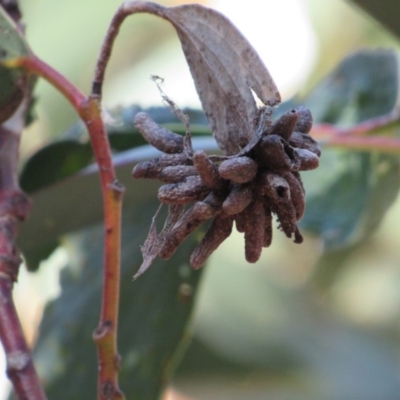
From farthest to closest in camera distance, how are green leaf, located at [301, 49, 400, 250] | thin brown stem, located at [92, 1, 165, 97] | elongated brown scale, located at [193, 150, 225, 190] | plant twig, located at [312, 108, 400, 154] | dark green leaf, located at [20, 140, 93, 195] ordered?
green leaf, located at [301, 49, 400, 250], plant twig, located at [312, 108, 400, 154], dark green leaf, located at [20, 140, 93, 195], thin brown stem, located at [92, 1, 165, 97], elongated brown scale, located at [193, 150, 225, 190]

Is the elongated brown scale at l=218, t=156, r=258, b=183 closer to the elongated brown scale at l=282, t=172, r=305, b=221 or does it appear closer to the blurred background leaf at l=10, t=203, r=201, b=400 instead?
the elongated brown scale at l=282, t=172, r=305, b=221

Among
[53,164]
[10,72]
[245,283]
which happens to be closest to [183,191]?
[10,72]

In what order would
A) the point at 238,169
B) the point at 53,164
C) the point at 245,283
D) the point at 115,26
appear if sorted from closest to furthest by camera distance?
the point at 238,169
the point at 115,26
the point at 53,164
the point at 245,283

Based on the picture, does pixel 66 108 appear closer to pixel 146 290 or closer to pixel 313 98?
pixel 313 98

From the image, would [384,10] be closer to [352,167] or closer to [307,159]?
[352,167]

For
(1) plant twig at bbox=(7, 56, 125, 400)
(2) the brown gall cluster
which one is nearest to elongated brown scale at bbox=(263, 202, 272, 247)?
(2) the brown gall cluster

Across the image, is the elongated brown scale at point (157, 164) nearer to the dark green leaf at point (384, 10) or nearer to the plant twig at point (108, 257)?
the plant twig at point (108, 257)

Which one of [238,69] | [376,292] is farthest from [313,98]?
[376,292]
